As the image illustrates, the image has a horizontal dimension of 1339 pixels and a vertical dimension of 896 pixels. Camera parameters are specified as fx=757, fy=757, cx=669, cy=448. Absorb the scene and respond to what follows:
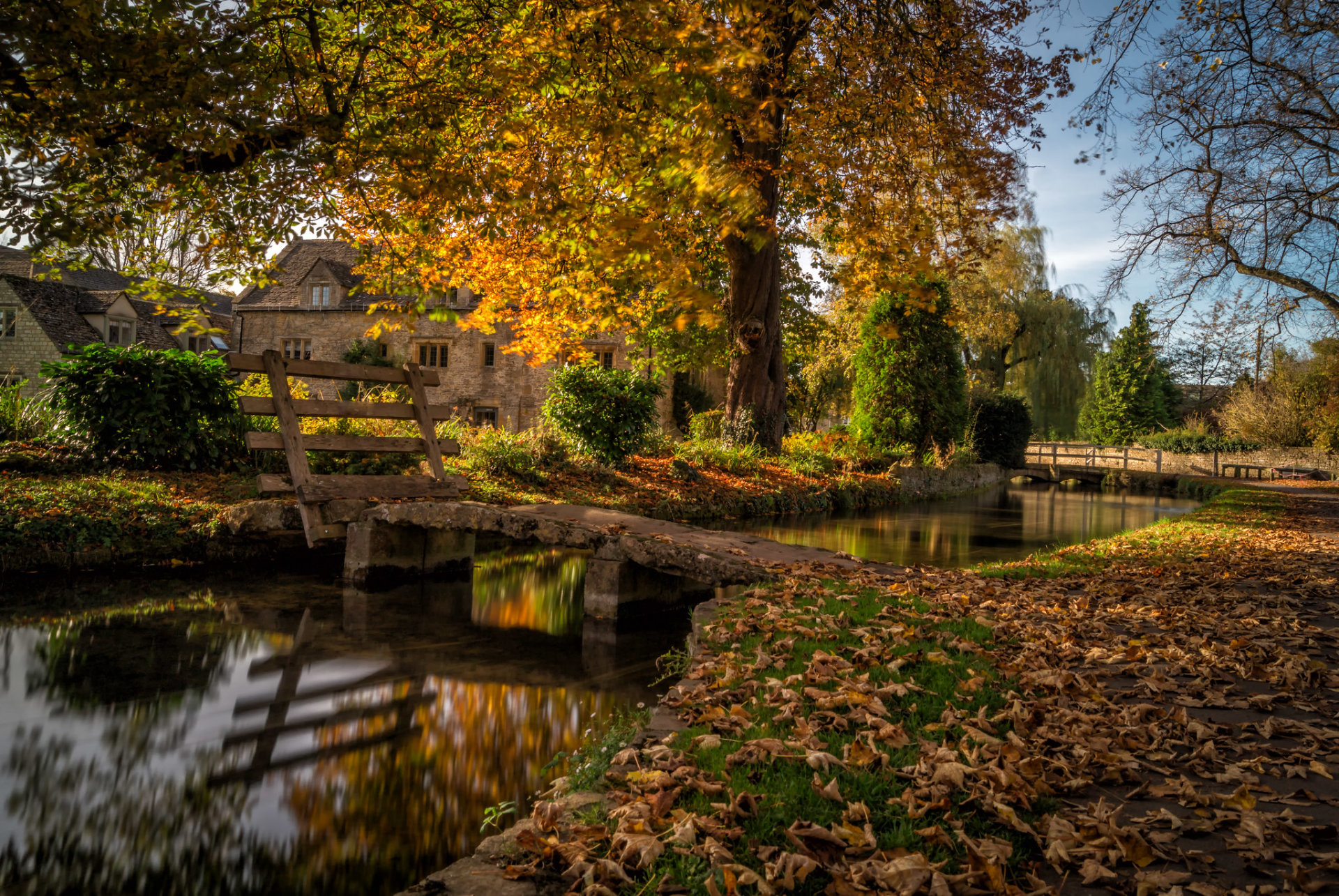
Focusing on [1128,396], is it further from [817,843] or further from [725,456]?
[817,843]

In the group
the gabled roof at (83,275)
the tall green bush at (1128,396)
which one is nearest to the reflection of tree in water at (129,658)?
the gabled roof at (83,275)

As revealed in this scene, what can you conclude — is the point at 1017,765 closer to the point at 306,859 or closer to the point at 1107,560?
the point at 306,859

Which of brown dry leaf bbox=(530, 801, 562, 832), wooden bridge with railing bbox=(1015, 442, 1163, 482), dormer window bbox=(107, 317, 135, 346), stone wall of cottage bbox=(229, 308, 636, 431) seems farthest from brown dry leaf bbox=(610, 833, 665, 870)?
dormer window bbox=(107, 317, 135, 346)

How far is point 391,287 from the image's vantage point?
10.9 metres

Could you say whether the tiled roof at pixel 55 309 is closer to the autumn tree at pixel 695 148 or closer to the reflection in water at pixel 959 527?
the autumn tree at pixel 695 148

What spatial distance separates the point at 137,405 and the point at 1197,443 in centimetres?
4248

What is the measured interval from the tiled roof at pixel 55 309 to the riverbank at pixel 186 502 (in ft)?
78.2

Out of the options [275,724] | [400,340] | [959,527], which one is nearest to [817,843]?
[275,724]

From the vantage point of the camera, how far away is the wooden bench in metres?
8.07

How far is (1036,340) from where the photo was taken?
35.6 metres

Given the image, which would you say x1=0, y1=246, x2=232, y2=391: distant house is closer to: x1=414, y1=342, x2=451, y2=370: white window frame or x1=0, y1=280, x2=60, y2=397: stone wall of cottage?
x1=0, y1=280, x2=60, y2=397: stone wall of cottage

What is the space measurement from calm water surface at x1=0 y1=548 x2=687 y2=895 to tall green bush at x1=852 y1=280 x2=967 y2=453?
54.4 feet

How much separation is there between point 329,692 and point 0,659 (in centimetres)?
246

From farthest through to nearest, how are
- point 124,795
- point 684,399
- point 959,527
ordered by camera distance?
point 684,399 → point 959,527 → point 124,795
